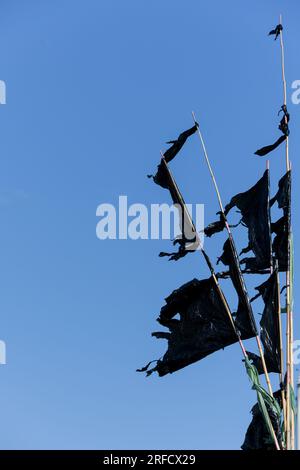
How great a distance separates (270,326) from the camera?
16.6 meters

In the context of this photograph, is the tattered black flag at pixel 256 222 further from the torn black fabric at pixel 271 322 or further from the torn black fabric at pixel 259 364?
the torn black fabric at pixel 259 364

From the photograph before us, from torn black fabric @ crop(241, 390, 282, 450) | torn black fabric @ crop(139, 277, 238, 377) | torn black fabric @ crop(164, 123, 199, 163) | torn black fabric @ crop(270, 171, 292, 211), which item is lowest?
torn black fabric @ crop(241, 390, 282, 450)

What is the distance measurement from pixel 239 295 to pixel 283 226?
4.77ft

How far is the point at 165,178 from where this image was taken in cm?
1775

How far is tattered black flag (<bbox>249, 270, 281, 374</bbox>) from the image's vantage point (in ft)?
53.8

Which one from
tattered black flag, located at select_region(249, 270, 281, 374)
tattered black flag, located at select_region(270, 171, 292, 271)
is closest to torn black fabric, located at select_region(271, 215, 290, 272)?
tattered black flag, located at select_region(270, 171, 292, 271)

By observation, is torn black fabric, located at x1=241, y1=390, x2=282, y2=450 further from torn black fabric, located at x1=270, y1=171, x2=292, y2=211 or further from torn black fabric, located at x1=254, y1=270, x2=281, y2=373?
torn black fabric, located at x1=270, y1=171, x2=292, y2=211

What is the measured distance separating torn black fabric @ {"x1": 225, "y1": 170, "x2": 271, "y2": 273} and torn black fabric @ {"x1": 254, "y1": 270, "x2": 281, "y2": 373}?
37 centimetres

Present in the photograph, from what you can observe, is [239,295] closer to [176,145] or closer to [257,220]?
[257,220]

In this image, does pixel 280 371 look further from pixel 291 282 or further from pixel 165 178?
pixel 165 178

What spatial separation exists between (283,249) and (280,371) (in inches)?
85.7

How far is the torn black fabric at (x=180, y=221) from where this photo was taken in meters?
17.3
